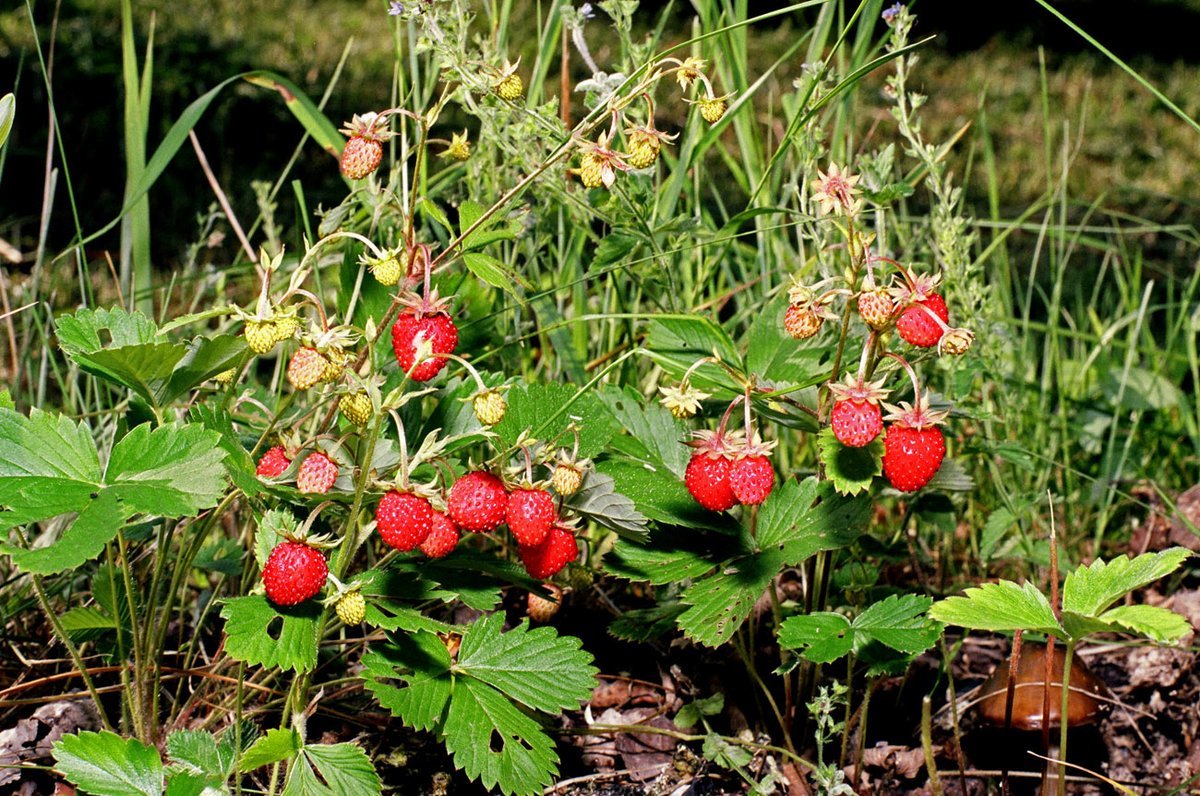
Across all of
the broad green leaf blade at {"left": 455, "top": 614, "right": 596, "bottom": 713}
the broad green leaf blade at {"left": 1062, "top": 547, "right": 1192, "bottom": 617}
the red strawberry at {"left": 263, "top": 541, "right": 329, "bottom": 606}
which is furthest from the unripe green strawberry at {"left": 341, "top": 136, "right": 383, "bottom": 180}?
the broad green leaf blade at {"left": 1062, "top": 547, "right": 1192, "bottom": 617}

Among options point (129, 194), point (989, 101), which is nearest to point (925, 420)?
point (129, 194)

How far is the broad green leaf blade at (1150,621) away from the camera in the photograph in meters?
0.98

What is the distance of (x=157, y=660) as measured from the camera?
55.0 inches

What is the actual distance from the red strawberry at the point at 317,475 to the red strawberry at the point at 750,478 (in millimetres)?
351

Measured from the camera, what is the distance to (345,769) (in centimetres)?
111

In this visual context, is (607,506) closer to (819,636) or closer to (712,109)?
(819,636)

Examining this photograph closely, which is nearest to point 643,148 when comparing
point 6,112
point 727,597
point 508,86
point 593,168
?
point 593,168

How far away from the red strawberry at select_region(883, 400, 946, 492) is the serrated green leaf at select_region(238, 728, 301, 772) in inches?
22.6

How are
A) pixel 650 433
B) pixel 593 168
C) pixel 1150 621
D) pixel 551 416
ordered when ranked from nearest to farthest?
pixel 1150 621 < pixel 593 168 < pixel 551 416 < pixel 650 433

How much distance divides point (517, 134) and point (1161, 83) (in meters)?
4.44

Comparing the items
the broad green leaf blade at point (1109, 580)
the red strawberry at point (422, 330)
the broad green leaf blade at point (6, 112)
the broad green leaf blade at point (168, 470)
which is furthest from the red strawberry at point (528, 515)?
the broad green leaf blade at point (6, 112)

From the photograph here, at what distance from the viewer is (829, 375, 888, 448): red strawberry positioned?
1.07 m

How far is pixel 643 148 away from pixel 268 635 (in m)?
0.54

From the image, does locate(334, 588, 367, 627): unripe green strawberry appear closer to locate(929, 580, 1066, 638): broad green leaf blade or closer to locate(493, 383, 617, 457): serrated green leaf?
locate(493, 383, 617, 457): serrated green leaf
